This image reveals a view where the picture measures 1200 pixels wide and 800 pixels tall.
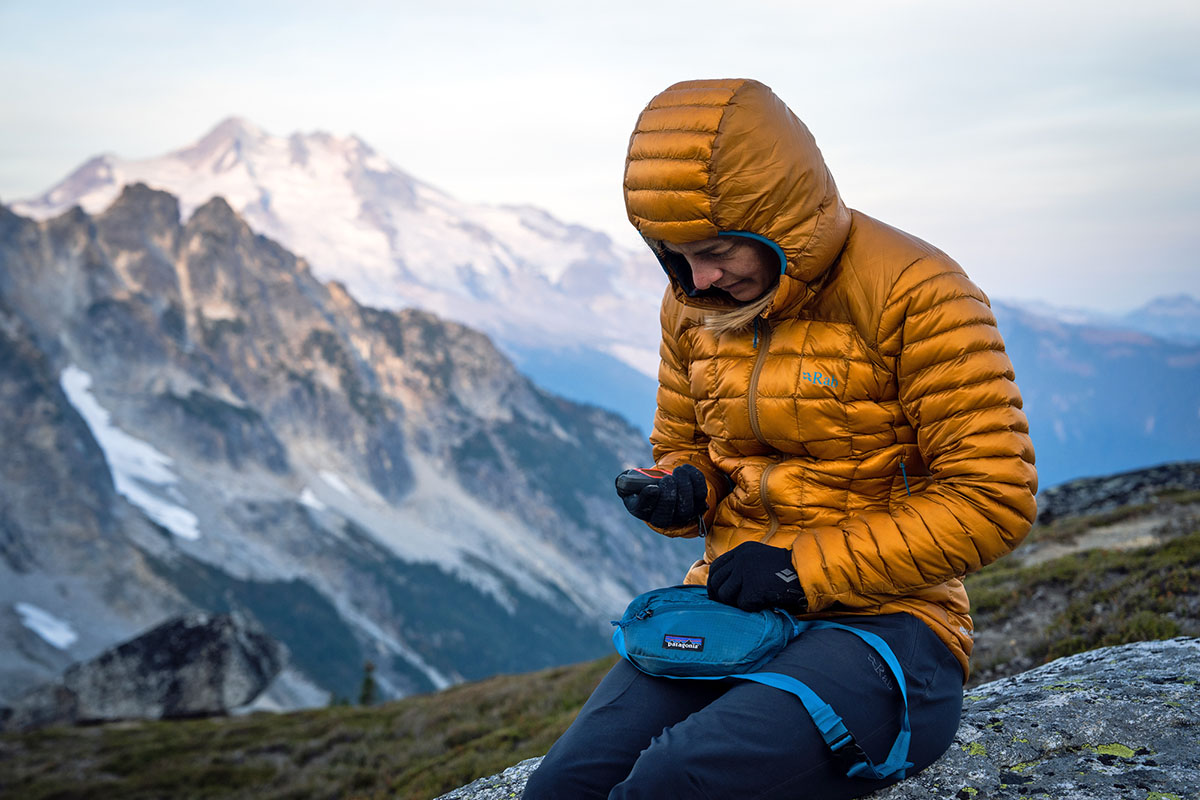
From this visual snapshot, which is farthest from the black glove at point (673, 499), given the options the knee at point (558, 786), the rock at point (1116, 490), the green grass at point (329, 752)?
the rock at point (1116, 490)

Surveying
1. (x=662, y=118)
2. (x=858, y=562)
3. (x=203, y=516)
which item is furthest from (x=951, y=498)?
(x=203, y=516)

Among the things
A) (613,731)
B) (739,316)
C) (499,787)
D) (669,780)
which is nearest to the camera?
(669,780)

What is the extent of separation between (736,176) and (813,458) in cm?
156

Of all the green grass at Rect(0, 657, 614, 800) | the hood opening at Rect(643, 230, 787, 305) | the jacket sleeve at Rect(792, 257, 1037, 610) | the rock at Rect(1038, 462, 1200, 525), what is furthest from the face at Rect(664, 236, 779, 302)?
the rock at Rect(1038, 462, 1200, 525)

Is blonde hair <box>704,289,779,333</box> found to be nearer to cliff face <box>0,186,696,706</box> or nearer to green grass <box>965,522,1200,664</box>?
green grass <box>965,522,1200,664</box>

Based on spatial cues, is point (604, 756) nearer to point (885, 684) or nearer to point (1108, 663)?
point (885, 684)

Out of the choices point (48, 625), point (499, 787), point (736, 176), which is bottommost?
point (48, 625)

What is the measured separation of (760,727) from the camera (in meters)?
3.53

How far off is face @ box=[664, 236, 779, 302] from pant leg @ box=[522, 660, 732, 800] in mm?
2047

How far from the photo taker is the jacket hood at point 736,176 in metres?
3.83

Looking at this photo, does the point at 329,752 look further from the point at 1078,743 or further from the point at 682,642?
the point at 1078,743

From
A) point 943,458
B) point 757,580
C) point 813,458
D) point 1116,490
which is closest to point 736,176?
point 813,458

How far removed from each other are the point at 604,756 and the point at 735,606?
0.97 metres

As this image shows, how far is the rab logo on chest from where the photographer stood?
418 centimetres
